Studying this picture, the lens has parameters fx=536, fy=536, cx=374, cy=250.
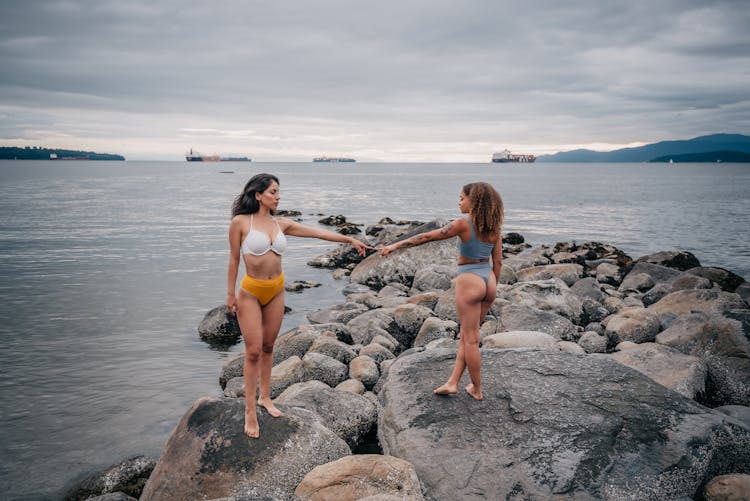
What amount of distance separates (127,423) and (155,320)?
6.60 meters

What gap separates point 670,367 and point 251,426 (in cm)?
652

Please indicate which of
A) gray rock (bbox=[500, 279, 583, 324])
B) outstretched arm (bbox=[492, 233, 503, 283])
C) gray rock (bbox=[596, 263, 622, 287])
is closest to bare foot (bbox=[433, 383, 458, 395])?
outstretched arm (bbox=[492, 233, 503, 283])

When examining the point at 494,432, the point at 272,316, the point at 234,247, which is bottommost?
the point at 494,432

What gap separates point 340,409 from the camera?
25.3ft

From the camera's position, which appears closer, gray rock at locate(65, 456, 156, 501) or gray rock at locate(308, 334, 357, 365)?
gray rock at locate(65, 456, 156, 501)

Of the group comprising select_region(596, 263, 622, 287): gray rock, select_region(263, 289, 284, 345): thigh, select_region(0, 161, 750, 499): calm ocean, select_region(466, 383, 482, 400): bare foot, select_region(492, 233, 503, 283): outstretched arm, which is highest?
select_region(492, 233, 503, 283): outstretched arm

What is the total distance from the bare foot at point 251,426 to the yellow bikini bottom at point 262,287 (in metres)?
1.28

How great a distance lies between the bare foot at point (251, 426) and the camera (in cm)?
600

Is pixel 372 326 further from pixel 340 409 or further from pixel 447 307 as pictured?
pixel 340 409

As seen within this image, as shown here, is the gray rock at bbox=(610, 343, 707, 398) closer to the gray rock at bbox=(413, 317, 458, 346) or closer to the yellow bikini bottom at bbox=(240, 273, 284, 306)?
the gray rock at bbox=(413, 317, 458, 346)

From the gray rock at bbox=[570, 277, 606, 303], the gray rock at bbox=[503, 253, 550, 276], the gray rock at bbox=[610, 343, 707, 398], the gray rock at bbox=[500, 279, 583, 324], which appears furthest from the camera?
the gray rock at bbox=[503, 253, 550, 276]

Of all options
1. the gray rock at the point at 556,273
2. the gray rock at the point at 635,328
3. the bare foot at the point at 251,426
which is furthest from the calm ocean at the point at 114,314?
the gray rock at the point at 635,328

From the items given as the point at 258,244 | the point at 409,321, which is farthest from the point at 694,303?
the point at 258,244

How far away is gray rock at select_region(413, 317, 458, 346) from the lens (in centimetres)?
1166
